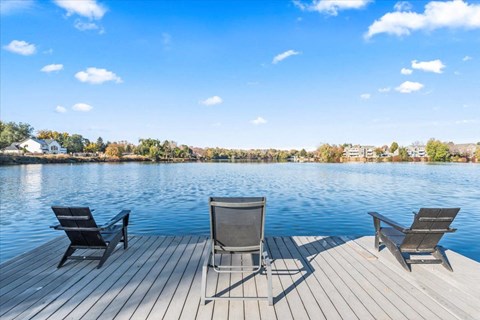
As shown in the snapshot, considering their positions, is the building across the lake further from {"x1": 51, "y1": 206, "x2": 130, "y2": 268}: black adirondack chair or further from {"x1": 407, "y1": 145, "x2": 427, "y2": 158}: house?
{"x1": 407, "y1": 145, "x2": 427, "y2": 158}: house

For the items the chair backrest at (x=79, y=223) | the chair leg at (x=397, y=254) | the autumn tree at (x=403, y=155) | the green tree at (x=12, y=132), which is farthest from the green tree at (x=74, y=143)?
the autumn tree at (x=403, y=155)

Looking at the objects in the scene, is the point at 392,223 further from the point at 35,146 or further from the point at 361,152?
the point at 361,152

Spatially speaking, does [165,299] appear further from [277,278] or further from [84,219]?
[84,219]

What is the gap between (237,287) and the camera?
2930 millimetres

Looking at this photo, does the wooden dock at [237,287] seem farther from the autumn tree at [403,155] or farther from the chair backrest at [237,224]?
the autumn tree at [403,155]

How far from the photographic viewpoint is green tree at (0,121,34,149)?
6962 cm

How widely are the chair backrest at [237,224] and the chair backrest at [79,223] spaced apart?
1.71 metres

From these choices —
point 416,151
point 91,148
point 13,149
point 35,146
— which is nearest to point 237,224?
point 13,149

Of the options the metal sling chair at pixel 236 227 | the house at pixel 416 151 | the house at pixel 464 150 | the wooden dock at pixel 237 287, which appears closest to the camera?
the wooden dock at pixel 237 287

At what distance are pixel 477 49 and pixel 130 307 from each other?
123 feet

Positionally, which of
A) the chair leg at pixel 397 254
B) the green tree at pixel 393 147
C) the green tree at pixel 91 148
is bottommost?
the chair leg at pixel 397 254

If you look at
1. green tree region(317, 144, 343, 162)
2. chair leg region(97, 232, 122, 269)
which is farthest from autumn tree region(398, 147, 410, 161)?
chair leg region(97, 232, 122, 269)

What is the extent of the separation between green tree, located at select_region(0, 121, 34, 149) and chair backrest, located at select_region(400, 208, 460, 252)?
90433 millimetres

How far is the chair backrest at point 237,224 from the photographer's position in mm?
2701
